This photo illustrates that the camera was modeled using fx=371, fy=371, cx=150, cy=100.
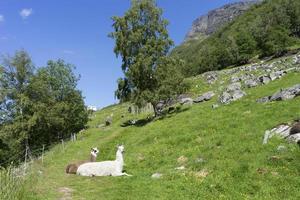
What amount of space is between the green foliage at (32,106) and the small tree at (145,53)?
632 inches

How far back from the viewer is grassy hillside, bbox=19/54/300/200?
1832 cm

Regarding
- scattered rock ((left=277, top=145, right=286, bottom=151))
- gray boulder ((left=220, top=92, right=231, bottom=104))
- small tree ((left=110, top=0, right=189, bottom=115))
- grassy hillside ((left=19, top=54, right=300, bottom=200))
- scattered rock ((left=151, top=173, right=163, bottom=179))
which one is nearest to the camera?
grassy hillside ((left=19, top=54, right=300, bottom=200))

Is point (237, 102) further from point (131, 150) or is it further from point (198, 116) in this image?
point (131, 150)

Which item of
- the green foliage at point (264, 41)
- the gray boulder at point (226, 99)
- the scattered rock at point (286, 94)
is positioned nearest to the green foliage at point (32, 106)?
the gray boulder at point (226, 99)

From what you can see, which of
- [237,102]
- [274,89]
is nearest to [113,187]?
[237,102]

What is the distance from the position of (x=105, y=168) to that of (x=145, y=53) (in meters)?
29.2

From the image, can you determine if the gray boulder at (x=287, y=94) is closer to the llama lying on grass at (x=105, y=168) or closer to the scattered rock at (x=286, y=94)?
the scattered rock at (x=286, y=94)

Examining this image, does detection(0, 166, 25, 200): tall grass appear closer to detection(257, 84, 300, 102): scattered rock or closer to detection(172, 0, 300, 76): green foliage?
detection(257, 84, 300, 102): scattered rock

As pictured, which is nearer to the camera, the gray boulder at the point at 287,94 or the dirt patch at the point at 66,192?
the dirt patch at the point at 66,192

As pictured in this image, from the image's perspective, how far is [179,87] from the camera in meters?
51.9

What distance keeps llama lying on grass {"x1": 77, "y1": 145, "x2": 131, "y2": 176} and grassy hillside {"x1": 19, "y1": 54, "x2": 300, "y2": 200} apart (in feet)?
3.20

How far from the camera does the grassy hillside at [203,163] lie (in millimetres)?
18319

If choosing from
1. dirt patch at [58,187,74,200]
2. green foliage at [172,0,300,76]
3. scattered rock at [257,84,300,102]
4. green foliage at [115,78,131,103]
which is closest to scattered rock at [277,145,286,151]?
dirt patch at [58,187,74,200]

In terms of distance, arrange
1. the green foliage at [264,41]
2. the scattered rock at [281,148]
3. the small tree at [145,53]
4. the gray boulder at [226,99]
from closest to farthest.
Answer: the scattered rock at [281,148], the gray boulder at [226,99], the small tree at [145,53], the green foliage at [264,41]
